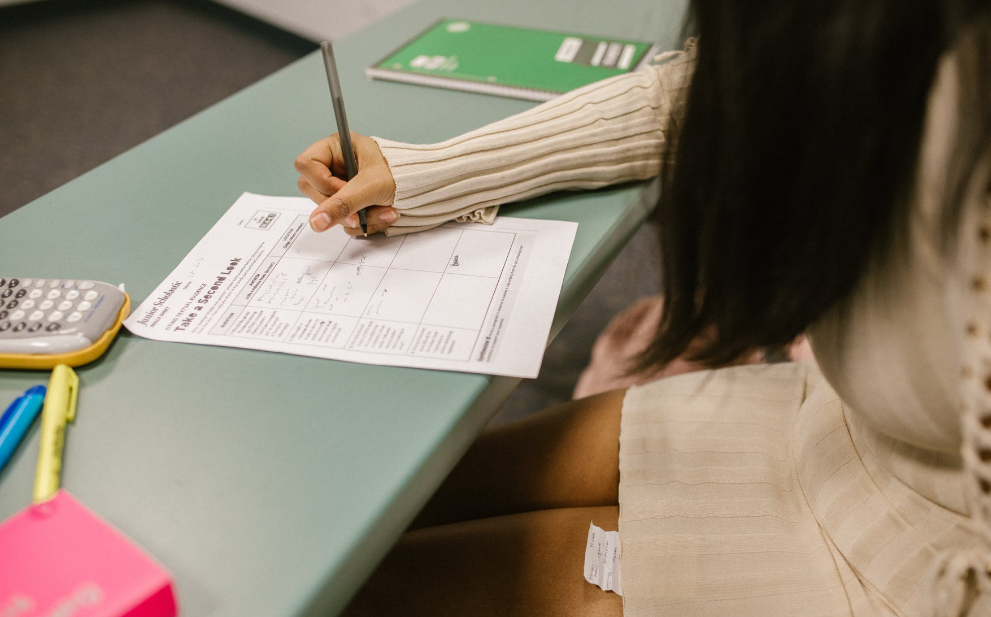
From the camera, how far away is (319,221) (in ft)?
1.77

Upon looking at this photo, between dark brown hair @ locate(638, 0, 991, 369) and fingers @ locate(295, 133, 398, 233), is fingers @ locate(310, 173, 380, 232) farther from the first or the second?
dark brown hair @ locate(638, 0, 991, 369)

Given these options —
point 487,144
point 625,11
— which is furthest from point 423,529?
point 625,11

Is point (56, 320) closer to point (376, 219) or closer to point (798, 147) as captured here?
point (376, 219)

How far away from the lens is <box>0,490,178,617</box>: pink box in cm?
32

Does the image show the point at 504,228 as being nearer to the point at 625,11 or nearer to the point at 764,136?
the point at 764,136

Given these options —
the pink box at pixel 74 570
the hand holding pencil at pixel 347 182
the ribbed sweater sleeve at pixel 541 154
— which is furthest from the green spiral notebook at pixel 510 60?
the pink box at pixel 74 570

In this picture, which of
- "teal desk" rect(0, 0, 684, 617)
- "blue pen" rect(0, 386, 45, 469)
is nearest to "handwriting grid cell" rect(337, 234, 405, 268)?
"teal desk" rect(0, 0, 684, 617)

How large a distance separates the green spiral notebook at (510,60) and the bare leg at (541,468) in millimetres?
343

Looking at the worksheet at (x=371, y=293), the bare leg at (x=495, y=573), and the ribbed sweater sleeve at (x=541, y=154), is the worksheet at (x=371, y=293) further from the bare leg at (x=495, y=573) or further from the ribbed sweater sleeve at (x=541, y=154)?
the bare leg at (x=495, y=573)

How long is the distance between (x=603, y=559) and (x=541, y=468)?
0.41 feet

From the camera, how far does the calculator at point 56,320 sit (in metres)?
0.45

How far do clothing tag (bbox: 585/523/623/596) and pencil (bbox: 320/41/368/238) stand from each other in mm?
311

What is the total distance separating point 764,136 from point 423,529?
44cm

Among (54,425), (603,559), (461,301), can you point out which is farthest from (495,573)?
(54,425)
